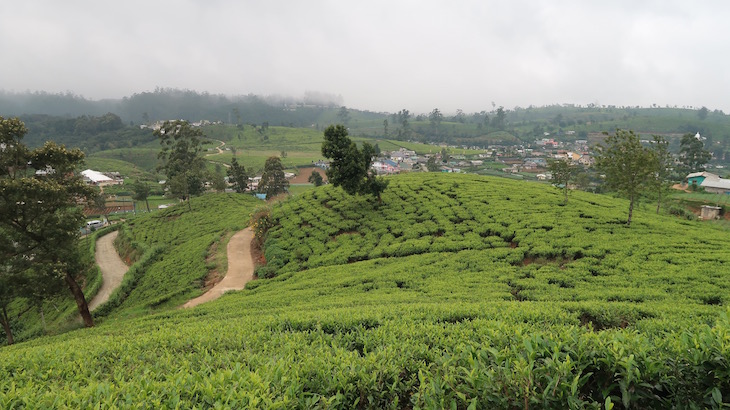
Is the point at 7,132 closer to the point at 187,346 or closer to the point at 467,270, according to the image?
the point at 187,346

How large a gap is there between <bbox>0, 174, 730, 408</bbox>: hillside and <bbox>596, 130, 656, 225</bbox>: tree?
1851 millimetres

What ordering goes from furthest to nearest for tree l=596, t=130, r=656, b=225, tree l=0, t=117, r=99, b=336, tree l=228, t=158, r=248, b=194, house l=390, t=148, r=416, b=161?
house l=390, t=148, r=416, b=161 → tree l=228, t=158, r=248, b=194 → tree l=596, t=130, r=656, b=225 → tree l=0, t=117, r=99, b=336

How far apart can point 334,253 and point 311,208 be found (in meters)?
8.13

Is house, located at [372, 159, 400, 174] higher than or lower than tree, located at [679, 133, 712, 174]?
lower

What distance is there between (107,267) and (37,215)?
1696 cm

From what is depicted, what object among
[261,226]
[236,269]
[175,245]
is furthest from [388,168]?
[236,269]

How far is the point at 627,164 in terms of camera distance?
15.8 m

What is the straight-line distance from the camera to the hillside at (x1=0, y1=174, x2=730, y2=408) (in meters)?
3.21

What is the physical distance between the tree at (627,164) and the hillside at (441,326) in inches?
72.9

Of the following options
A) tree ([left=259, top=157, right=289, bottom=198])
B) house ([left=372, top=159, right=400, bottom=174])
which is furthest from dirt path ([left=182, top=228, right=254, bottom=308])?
house ([left=372, top=159, right=400, bottom=174])

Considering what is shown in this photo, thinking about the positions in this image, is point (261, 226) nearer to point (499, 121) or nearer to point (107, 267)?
point (107, 267)

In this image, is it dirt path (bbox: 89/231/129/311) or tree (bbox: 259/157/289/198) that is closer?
dirt path (bbox: 89/231/129/311)

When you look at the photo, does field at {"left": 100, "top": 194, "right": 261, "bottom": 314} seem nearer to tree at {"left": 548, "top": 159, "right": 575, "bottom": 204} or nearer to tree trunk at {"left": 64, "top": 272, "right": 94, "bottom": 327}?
tree trunk at {"left": 64, "top": 272, "right": 94, "bottom": 327}

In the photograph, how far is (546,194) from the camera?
23.5m
